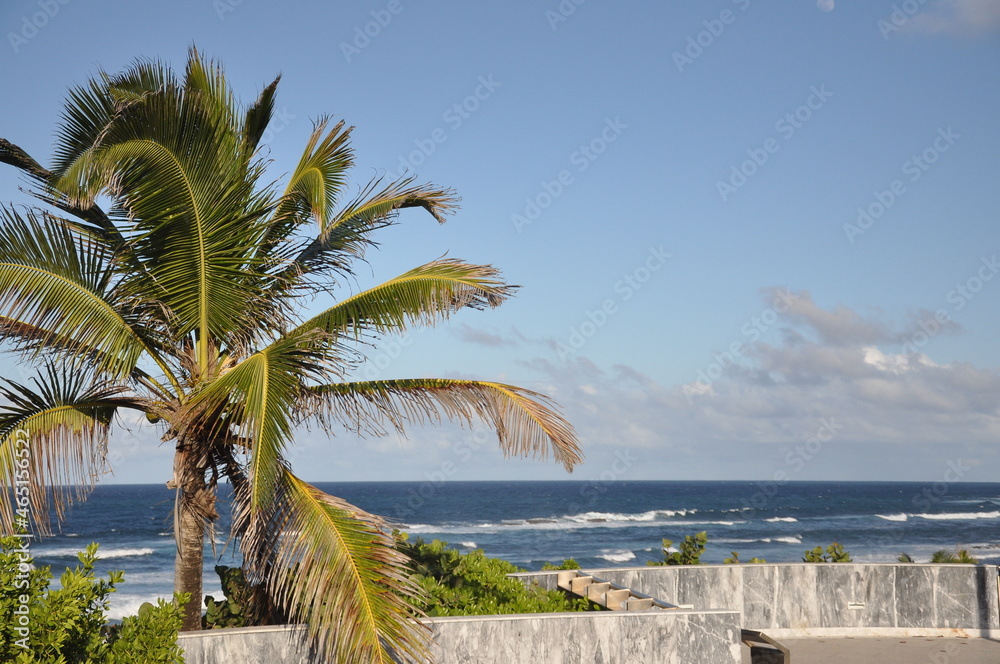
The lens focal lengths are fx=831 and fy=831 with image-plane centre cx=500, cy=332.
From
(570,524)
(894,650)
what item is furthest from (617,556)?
(894,650)

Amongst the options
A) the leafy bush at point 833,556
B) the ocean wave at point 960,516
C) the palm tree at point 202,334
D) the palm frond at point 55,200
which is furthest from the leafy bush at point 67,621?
the ocean wave at point 960,516

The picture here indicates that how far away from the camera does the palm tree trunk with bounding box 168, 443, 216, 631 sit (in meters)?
6.85

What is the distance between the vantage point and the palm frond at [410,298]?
7.06 meters

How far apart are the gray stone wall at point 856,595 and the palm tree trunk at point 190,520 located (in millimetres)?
6031

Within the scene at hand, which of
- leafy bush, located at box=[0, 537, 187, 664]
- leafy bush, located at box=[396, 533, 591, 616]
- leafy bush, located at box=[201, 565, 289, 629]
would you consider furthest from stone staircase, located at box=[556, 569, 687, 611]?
leafy bush, located at box=[0, 537, 187, 664]

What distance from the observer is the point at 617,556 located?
41.5m

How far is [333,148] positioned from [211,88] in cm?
124

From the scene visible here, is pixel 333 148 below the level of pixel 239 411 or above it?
above

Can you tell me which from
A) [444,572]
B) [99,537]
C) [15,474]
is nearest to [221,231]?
[15,474]

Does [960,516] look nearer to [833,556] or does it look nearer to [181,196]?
[833,556]

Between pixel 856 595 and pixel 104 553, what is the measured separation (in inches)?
1481

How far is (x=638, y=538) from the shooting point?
4834cm

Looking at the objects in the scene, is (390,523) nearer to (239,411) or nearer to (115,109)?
(239,411)

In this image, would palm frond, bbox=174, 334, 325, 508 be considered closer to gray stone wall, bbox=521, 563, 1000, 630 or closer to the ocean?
gray stone wall, bbox=521, 563, 1000, 630
